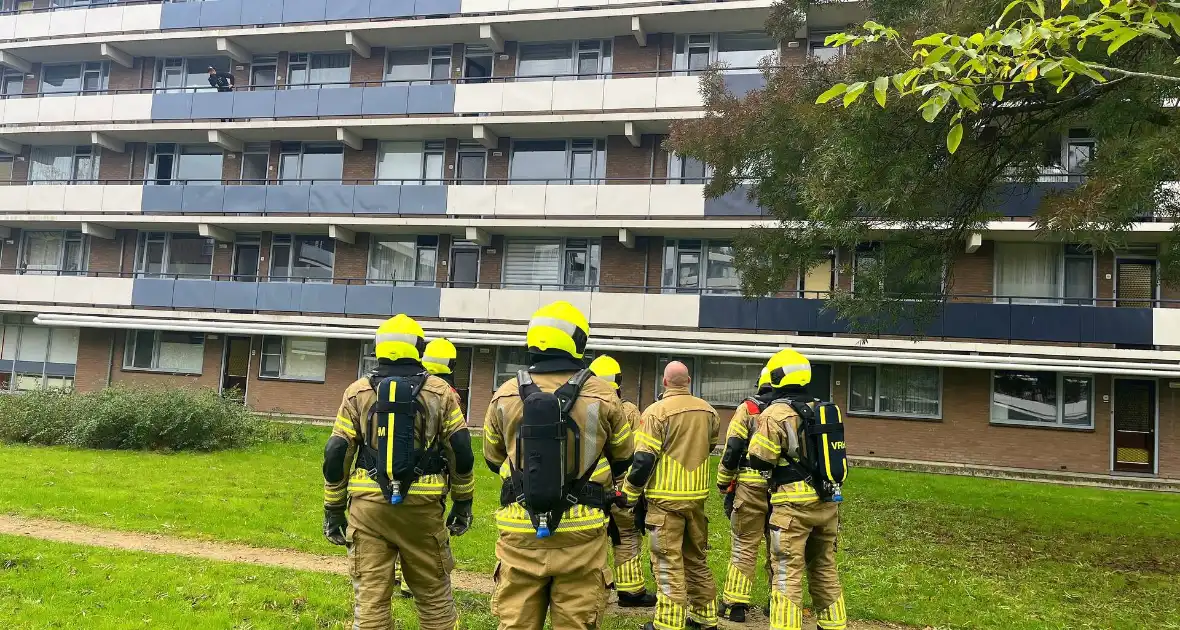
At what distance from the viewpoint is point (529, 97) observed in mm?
19594

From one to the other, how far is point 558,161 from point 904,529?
44.3ft

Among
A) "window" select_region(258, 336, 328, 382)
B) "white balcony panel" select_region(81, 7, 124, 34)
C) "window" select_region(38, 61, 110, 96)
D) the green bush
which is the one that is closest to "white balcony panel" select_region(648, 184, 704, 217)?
"window" select_region(258, 336, 328, 382)

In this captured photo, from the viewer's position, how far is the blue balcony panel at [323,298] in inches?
792

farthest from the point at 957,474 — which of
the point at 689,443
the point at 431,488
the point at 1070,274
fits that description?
the point at 431,488

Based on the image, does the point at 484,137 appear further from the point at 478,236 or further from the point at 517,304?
the point at 517,304

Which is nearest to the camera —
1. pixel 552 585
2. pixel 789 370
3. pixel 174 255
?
pixel 552 585

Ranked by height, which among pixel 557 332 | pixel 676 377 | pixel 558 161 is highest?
pixel 558 161

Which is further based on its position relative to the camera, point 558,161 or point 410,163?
point 410,163

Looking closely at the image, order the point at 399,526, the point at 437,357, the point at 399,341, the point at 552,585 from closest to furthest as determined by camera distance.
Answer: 1. the point at 552,585
2. the point at 399,526
3. the point at 399,341
4. the point at 437,357

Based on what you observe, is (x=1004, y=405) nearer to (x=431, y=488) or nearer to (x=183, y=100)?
(x=431, y=488)

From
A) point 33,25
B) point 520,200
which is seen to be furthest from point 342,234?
point 33,25

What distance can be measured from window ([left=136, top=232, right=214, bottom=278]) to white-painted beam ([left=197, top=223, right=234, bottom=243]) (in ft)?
1.80

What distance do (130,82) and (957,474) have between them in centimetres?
2624

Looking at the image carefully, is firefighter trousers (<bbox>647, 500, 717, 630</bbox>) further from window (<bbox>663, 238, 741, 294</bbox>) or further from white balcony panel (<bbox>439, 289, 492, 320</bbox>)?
white balcony panel (<bbox>439, 289, 492, 320</bbox>)
